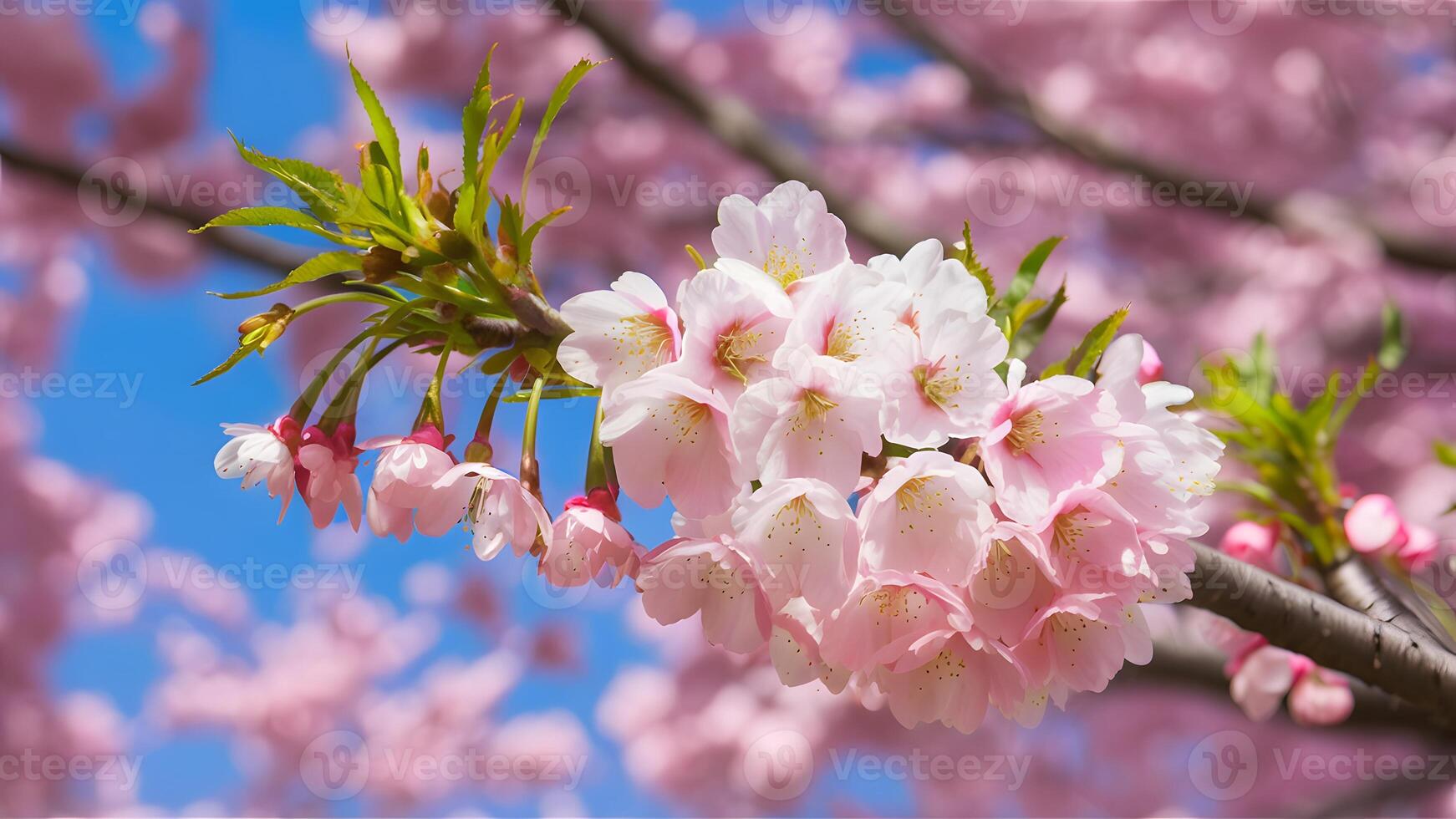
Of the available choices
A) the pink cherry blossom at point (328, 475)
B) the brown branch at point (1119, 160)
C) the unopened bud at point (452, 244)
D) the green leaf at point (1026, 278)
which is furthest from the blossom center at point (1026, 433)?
the brown branch at point (1119, 160)

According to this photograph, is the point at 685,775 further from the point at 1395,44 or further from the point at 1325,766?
the point at 1395,44

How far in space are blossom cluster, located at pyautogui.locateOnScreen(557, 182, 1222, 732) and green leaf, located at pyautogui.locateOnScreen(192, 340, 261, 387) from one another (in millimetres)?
303

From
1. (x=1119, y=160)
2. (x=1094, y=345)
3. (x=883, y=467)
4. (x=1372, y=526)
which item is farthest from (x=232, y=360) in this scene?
(x=1119, y=160)

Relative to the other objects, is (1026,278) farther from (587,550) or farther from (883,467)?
(587,550)

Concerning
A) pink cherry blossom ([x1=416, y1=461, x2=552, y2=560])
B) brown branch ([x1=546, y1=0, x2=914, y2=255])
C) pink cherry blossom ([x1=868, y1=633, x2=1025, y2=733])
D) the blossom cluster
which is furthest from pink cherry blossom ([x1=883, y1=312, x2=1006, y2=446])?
brown branch ([x1=546, y1=0, x2=914, y2=255])

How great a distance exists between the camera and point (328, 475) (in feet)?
3.18

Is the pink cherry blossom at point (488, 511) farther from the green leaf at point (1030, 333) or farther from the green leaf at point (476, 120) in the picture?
the green leaf at point (1030, 333)

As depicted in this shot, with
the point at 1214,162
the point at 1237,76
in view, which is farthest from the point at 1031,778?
the point at 1237,76

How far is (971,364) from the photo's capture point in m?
0.85

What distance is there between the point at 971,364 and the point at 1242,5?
258 inches

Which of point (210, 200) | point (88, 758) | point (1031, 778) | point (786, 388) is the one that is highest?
point (210, 200)

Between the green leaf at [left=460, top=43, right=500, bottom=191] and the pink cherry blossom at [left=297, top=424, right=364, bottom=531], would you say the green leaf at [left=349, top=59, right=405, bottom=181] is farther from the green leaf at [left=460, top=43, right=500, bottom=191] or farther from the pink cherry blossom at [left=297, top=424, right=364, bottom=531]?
the pink cherry blossom at [left=297, top=424, right=364, bottom=531]

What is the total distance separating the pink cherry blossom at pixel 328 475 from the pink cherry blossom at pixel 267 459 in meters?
0.01

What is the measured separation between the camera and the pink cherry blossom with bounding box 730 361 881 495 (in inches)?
31.3
